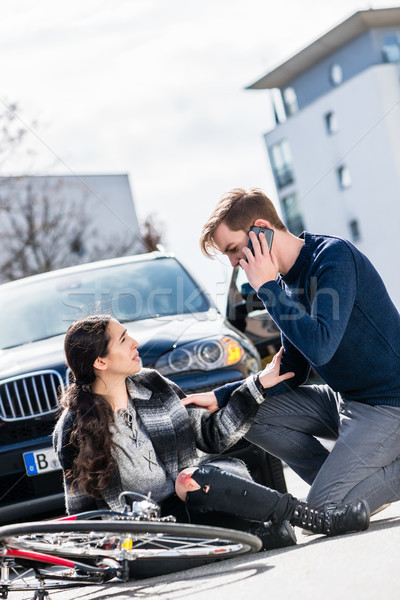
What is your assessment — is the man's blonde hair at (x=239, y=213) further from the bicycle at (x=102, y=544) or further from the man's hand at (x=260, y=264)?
the bicycle at (x=102, y=544)

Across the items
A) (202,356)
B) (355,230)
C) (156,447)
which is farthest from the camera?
(355,230)

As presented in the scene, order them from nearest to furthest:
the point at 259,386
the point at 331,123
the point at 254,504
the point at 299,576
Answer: the point at 299,576 → the point at 254,504 → the point at 259,386 → the point at 331,123

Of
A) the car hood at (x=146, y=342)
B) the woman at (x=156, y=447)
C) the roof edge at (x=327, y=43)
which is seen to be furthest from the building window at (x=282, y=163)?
the woman at (x=156, y=447)

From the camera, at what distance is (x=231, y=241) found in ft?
14.4

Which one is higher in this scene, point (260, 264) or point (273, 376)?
point (260, 264)

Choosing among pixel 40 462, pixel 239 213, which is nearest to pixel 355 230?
pixel 40 462

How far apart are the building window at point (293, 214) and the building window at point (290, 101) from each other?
4197mm

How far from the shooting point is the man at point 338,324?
13.5ft

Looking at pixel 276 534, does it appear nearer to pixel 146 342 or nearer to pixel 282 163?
pixel 146 342

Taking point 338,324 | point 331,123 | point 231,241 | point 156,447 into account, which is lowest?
point 156,447

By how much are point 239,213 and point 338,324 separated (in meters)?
0.72

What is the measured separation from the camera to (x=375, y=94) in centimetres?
Result: 4212

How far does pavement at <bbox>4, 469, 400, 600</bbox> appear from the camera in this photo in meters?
2.91

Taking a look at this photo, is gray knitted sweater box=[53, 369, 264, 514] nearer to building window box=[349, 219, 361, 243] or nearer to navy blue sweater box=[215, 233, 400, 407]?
navy blue sweater box=[215, 233, 400, 407]
